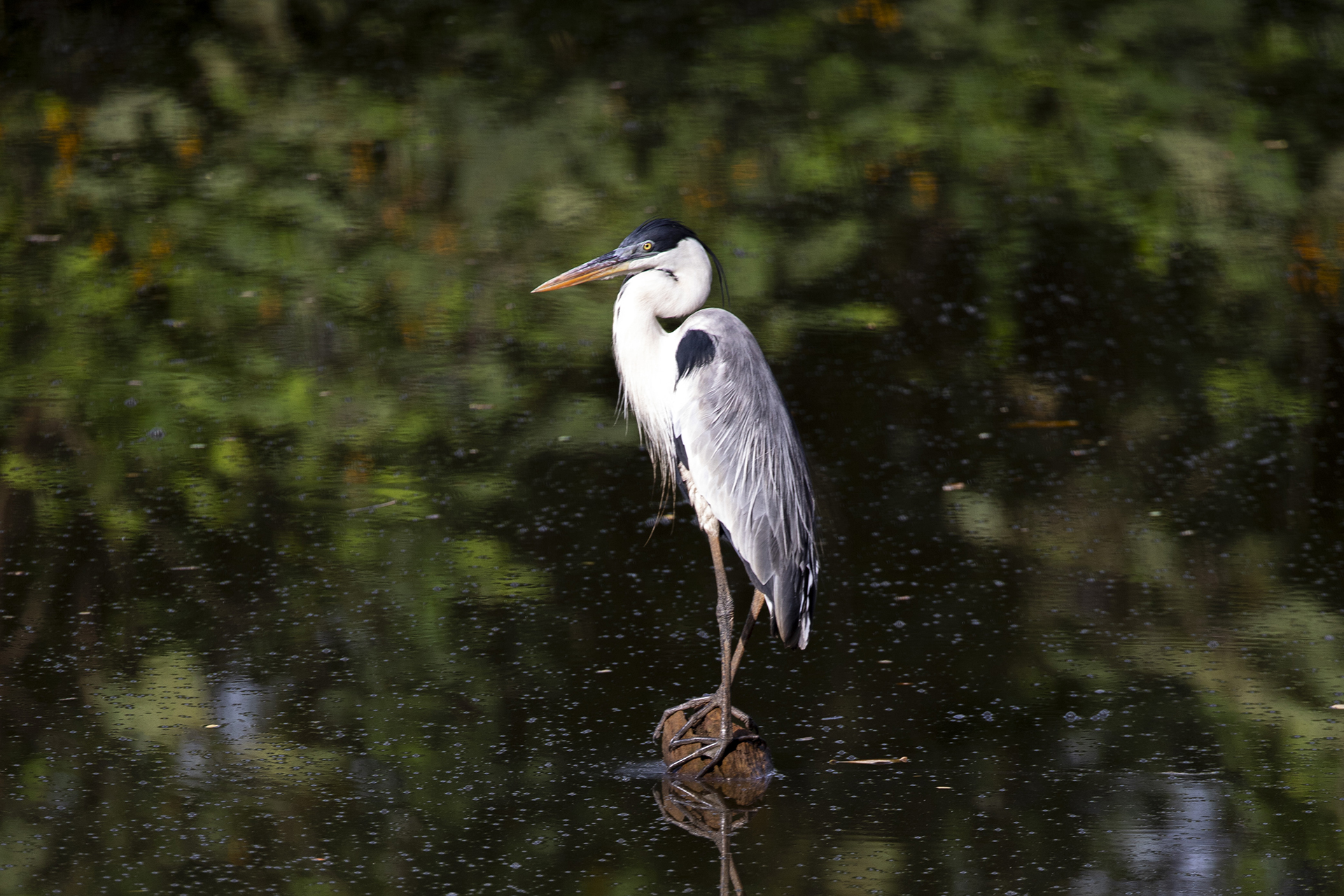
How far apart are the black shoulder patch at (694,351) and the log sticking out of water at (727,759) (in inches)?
33.3

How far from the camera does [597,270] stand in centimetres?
401

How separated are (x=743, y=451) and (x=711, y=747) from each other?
71 centimetres

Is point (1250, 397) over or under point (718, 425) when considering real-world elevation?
under

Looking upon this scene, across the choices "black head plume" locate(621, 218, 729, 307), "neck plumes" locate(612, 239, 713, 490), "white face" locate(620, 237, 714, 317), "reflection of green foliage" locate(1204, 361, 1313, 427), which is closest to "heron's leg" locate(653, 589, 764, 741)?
"neck plumes" locate(612, 239, 713, 490)

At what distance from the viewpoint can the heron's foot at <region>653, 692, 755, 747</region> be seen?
3924 mm

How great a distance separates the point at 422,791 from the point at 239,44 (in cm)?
782

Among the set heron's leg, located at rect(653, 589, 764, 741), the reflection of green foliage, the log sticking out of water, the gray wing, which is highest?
the gray wing

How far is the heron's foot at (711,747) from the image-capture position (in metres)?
3.85

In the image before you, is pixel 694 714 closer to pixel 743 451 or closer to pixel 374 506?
pixel 743 451

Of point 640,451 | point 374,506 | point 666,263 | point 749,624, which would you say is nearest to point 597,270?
point 666,263

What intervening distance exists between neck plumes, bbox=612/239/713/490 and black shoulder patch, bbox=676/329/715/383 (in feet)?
0.10

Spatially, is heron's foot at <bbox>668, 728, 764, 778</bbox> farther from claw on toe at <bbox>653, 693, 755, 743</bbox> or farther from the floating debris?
the floating debris

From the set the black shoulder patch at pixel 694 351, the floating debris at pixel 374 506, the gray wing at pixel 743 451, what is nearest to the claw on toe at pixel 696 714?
the gray wing at pixel 743 451

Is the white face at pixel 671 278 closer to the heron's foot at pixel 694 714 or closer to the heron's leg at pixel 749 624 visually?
the heron's leg at pixel 749 624
